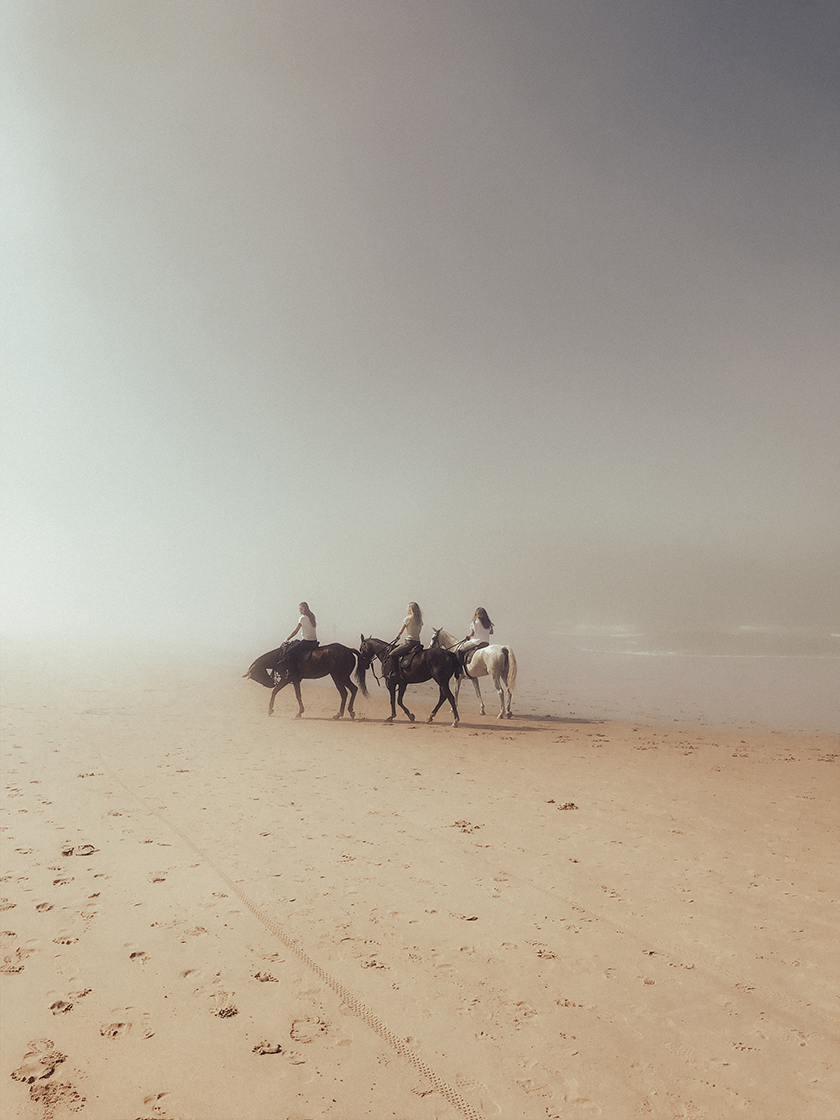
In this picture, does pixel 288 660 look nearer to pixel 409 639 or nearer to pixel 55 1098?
pixel 409 639

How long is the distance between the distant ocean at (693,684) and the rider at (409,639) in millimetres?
4691

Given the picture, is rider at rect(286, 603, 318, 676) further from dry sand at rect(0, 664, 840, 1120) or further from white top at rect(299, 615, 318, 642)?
dry sand at rect(0, 664, 840, 1120)

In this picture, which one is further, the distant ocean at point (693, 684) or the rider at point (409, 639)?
the distant ocean at point (693, 684)

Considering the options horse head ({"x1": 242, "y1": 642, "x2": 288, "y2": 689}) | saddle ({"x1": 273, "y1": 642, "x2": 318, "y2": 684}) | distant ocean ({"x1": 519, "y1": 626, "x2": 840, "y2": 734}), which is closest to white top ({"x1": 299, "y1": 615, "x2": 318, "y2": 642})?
saddle ({"x1": 273, "y1": 642, "x2": 318, "y2": 684})

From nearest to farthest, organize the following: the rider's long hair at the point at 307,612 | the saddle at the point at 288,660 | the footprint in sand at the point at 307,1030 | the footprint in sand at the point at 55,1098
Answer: the footprint in sand at the point at 55,1098 < the footprint in sand at the point at 307,1030 < the rider's long hair at the point at 307,612 < the saddle at the point at 288,660

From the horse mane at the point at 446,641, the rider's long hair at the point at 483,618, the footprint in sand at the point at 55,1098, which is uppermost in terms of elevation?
the rider's long hair at the point at 483,618

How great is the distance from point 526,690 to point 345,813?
50.0ft

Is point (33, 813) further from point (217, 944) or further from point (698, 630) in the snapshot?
point (698, 630)

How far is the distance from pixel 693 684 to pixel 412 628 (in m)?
14.4

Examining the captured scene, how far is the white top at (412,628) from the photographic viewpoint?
15.9 meters

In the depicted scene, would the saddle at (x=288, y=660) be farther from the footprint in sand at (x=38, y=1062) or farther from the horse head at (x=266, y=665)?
the footprint in sand at (x=38, y=1062)

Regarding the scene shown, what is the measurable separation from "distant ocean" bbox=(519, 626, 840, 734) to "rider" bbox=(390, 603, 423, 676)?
15.4 ft

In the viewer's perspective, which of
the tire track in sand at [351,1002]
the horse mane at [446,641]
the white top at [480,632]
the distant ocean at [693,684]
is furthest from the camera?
the white top at [480,632]

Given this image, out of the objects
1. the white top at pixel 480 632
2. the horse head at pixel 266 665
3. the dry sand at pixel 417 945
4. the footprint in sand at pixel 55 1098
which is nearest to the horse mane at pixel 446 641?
the white top at pixel 480 632
